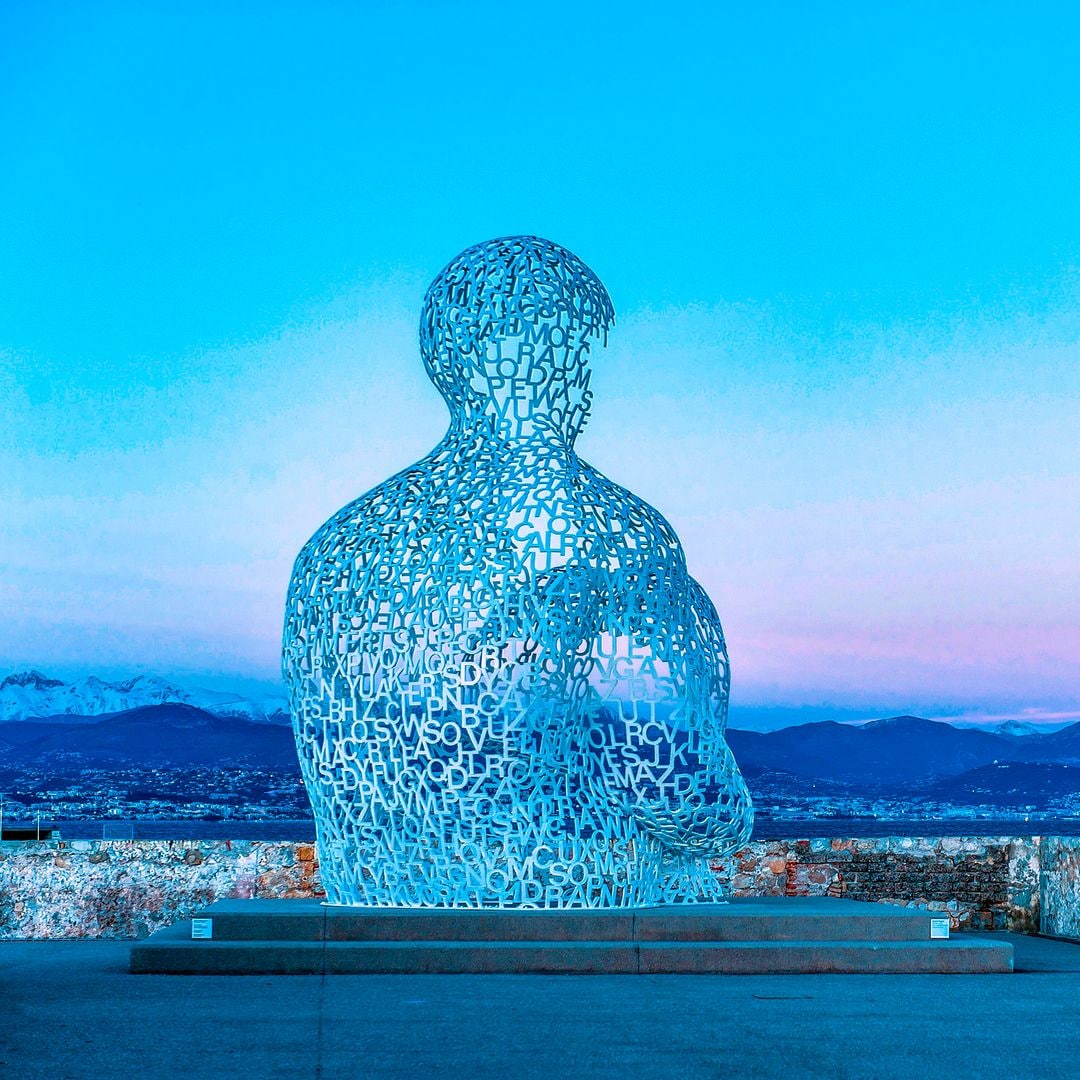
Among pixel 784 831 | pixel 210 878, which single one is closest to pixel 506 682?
pixel 210 878

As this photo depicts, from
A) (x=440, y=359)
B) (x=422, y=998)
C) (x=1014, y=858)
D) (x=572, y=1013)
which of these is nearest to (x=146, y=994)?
(x=422, y=998)

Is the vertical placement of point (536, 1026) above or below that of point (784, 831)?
above

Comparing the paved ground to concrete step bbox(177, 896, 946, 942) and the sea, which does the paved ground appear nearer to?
concrete step bbox(177, 896, 946, 942)

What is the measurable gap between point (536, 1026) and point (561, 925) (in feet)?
6.91

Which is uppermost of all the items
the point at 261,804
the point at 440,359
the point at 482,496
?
the point at 440,359

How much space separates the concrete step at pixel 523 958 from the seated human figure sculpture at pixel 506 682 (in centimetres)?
51

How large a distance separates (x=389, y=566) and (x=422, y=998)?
8.26 ft

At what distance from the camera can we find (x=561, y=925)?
28.5ft

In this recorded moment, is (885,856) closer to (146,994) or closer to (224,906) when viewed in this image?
(224,906)

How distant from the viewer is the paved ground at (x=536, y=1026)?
18.6 feet

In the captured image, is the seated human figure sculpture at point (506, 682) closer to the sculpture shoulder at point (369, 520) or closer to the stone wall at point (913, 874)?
the sculpture shoulder at point (369, 520)

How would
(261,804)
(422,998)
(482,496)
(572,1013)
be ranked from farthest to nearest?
(261,804)
(482,496)
(422,998)
(572,1013)

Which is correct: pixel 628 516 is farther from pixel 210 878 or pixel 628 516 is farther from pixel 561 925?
pixel 210 878

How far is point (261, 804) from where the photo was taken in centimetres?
4975
